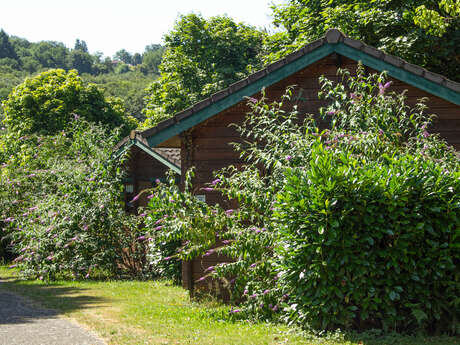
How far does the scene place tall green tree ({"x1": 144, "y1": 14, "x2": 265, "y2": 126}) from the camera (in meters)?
37.8

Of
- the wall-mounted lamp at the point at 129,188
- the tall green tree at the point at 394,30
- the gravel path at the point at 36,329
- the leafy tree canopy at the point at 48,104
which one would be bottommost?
the gravel path at the point at 36,329

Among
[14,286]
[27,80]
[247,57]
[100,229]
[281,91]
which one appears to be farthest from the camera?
[247,57]

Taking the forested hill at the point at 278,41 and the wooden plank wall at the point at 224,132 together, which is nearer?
the wooden plank wall at the point at 224,132

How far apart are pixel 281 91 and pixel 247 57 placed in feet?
95.8

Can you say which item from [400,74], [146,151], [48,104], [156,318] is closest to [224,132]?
[400,74]

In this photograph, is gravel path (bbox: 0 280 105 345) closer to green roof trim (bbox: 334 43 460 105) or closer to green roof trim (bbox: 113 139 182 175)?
green roof trim (bbox: 113 139 182 175)

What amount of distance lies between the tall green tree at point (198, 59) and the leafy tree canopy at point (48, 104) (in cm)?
447

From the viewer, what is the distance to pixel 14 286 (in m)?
14.9

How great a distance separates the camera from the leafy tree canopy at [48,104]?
119 feet

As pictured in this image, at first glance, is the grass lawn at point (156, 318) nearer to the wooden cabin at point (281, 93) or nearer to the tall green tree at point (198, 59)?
the wooden cabin at point (281, 93)

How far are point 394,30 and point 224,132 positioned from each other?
1210cm

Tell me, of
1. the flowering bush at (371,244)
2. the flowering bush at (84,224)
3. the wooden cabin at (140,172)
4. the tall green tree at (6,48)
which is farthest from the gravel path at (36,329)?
the tall green tree at (6,48)

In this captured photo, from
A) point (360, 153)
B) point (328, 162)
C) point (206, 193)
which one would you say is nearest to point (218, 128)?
point (206, 193)

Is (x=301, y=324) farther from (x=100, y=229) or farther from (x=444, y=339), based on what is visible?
(x=100, y=229)
